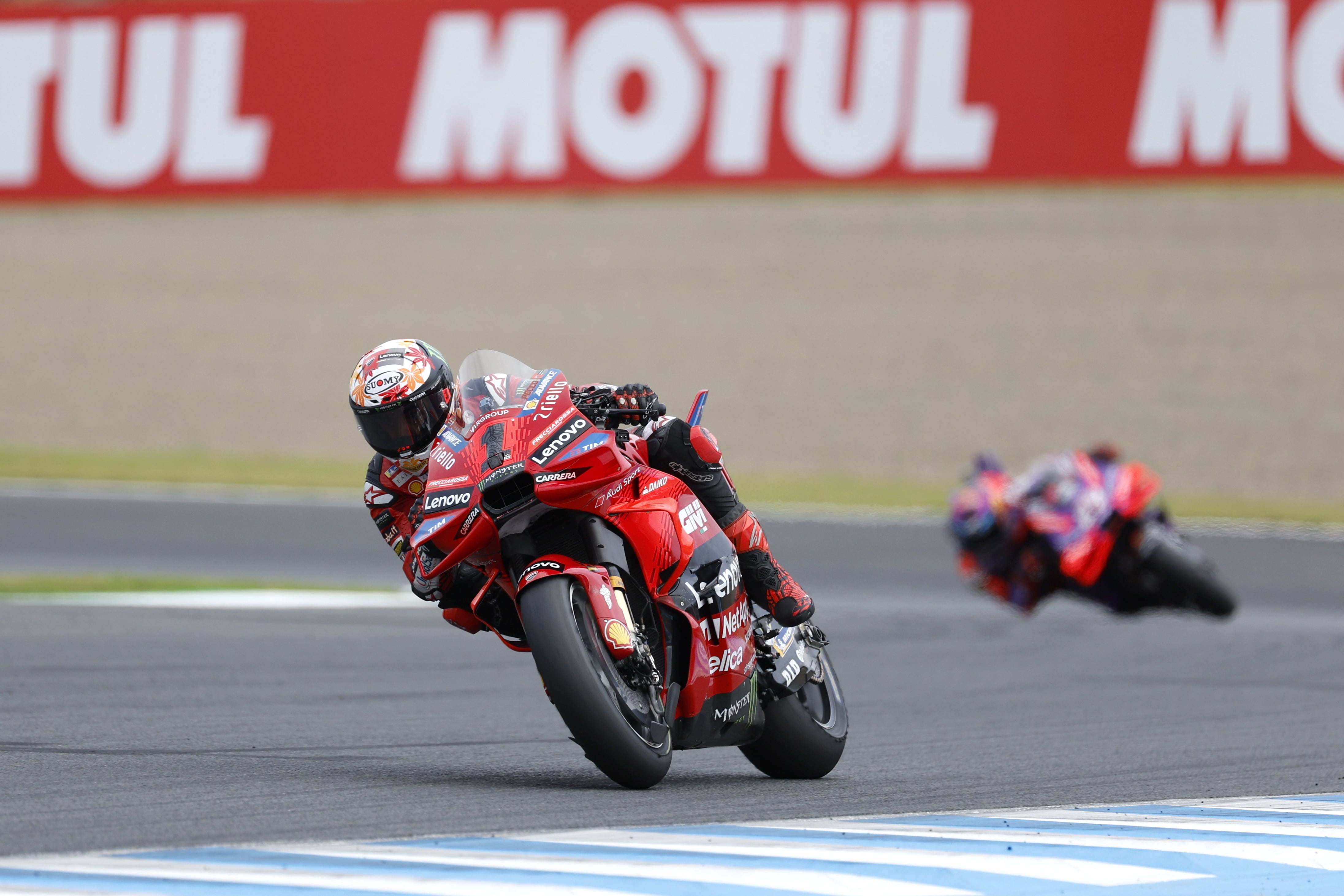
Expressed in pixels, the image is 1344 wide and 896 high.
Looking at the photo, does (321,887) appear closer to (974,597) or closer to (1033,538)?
(1033,538)

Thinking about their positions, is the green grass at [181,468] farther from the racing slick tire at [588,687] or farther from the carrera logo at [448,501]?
Result: the racing slick tire at [588,687]

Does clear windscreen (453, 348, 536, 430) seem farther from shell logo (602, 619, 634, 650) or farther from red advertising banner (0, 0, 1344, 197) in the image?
red advertising banner (0, 0, 1344, 197)

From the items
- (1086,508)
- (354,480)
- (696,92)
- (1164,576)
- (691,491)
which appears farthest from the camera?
(696,92)

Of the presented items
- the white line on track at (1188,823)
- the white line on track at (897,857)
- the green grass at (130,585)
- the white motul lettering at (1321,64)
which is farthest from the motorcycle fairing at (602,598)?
the white motul lettering at (1321,64)

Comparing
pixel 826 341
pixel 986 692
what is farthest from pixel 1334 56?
pixel 986 692

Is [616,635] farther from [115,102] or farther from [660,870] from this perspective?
[115,102]

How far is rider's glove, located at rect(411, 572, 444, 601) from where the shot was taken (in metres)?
5.36

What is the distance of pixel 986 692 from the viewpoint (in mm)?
8891

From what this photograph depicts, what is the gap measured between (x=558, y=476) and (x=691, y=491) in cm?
70

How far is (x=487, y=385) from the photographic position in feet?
17.8

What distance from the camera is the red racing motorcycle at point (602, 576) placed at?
5000 millimetres

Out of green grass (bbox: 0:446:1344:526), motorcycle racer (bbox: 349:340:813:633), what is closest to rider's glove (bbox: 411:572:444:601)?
motorcycle racer (bbox: 349:340:813:633)

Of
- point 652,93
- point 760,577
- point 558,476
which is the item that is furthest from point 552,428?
point 652,93

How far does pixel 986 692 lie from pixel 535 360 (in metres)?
17.5
